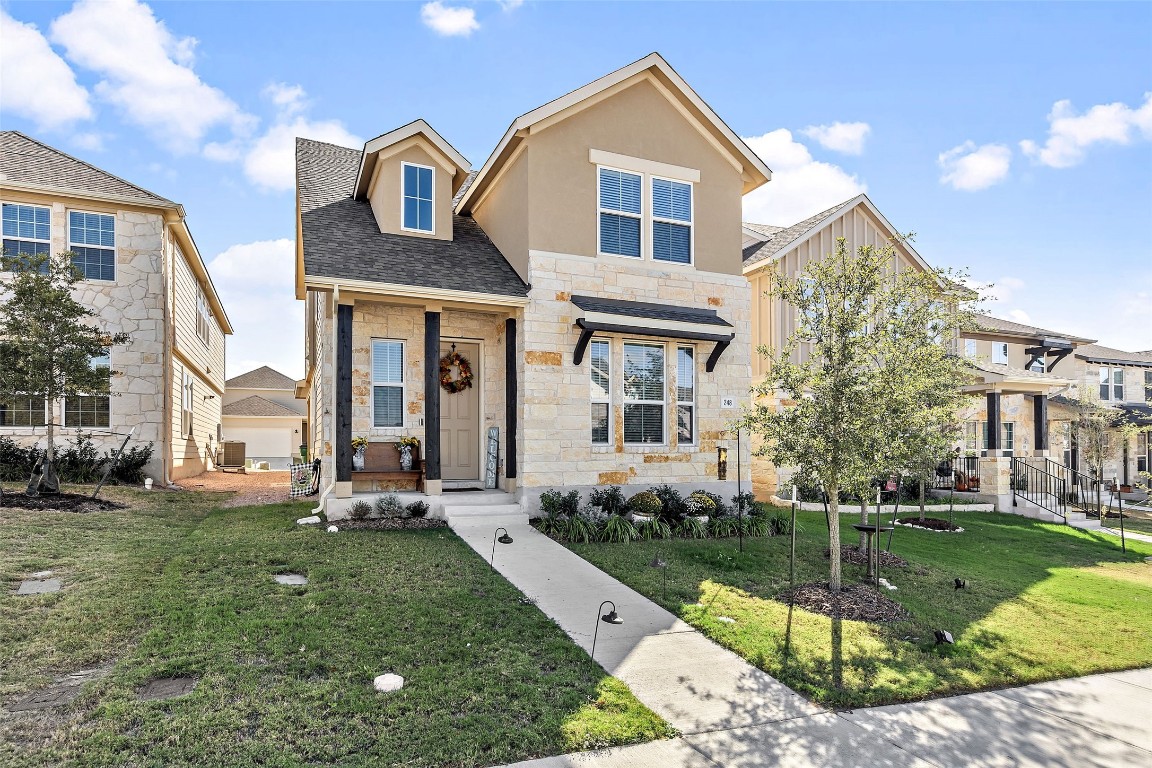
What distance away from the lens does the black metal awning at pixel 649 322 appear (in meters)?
10.9

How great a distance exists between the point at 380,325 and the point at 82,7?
5.77m

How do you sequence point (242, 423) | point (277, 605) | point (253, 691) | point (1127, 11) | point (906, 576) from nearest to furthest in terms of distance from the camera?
point (253, 691)
point (277, 605)
point (906, 576)
point (1127, 11)
point (242, 423)

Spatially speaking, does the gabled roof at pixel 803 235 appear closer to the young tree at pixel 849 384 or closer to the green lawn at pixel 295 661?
the young tree at pixel 849 384

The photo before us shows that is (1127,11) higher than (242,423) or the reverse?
higher

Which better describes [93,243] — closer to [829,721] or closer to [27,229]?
[27,229]

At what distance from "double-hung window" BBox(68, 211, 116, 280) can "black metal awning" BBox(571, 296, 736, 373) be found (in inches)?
465

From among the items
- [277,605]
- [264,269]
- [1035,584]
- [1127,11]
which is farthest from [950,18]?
[264,269]

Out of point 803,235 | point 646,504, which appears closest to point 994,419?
point 803,235

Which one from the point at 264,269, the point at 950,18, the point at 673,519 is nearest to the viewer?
the point at 950,18

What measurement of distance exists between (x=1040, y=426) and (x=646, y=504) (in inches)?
719

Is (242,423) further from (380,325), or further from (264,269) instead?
(380,325)

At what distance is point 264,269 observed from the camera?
77.9 ft

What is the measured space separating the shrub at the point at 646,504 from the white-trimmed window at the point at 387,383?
4.36 m

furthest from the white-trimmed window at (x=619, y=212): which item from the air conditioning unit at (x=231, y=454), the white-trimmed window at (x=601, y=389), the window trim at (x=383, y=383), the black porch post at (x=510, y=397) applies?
the air conditioning unit at (x=231, y=454)
